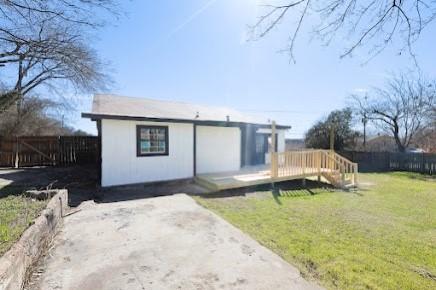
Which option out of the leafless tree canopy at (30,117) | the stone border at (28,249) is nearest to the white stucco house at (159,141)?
the stone border at (28,249)

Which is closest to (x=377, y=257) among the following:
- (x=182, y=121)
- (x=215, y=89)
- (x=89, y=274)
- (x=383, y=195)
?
(x=89, y=274)

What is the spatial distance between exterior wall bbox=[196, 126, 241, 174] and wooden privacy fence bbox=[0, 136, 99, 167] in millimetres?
7057

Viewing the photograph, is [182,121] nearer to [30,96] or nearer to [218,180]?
[218,180]

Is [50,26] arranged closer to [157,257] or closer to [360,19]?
[157,257]

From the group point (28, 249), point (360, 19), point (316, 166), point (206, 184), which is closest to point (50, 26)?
point (28, 249)

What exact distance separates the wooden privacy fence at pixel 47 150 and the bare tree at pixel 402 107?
21.1 m

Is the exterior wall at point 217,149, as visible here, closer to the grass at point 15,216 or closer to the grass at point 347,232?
the grass at point 347,232

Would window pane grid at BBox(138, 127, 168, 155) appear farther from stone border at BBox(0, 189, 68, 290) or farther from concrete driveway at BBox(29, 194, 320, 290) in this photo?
stone border at BBox(0, 189, 68, 290)

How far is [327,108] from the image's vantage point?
888 inches

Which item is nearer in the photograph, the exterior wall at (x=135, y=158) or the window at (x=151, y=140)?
the exterior wall at (x=135, y=158)

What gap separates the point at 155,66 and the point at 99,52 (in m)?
4.95

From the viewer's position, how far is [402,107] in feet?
67.4

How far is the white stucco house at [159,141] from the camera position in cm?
787

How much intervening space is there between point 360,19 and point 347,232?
3756 millimetres
